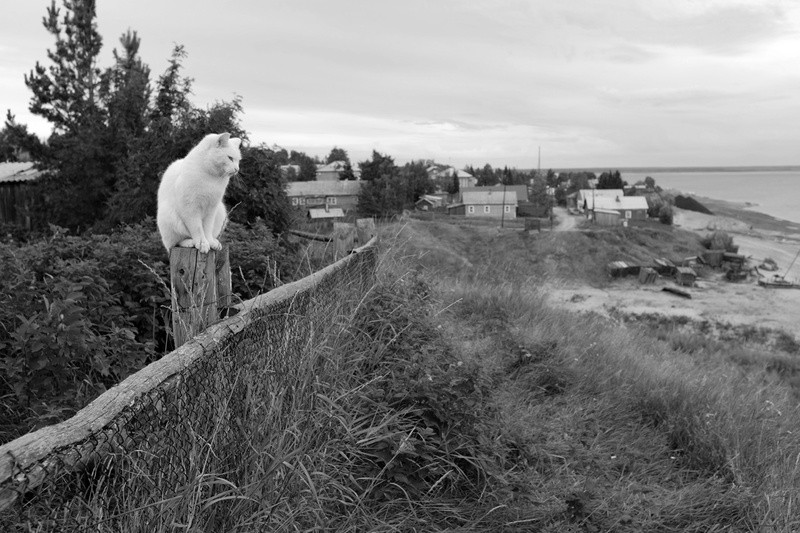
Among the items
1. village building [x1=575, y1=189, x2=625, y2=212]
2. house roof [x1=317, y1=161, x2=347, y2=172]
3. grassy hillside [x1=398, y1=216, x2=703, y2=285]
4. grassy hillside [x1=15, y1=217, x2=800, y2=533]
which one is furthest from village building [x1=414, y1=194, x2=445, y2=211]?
grassy hillside [x1=15, y1=217, x2=800, y2=533]

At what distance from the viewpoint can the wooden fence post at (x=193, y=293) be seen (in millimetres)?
3422

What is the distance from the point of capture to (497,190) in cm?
7412

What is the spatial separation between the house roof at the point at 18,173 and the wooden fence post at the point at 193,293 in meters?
23.8

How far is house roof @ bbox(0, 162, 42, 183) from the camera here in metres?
23.5

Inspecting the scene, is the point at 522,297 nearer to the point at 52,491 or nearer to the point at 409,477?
the point at 409,477

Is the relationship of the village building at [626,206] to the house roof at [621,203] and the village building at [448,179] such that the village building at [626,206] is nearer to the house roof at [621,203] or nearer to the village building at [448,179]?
the house roof at [621,203]

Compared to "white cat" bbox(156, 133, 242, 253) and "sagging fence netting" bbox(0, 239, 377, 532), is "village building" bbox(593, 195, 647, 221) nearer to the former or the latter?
"white cat" bbox(156, 133, 242, 253)

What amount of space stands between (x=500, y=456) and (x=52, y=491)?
2928 mm

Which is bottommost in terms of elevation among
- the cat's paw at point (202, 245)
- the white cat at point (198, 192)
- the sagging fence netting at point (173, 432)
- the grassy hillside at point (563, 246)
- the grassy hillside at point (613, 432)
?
Result: the grassy hillside at point (563, 246)

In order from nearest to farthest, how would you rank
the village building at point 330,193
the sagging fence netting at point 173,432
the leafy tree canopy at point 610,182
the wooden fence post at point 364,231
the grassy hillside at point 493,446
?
the sagging fence netting at point 173,432 < the grassy hillside at point 493,446 < the wooden fence post at point 364,231 < the village building at point 330,193 < the leafy tree canopy at point 610,182

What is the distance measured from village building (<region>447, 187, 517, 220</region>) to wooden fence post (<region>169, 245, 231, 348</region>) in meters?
67.6

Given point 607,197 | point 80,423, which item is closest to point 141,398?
point 80,423

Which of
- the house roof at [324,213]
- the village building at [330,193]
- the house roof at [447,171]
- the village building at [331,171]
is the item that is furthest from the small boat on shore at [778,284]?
the house roof at [447,171]

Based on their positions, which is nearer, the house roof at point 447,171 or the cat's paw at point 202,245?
the cat's paw at point 202,245
